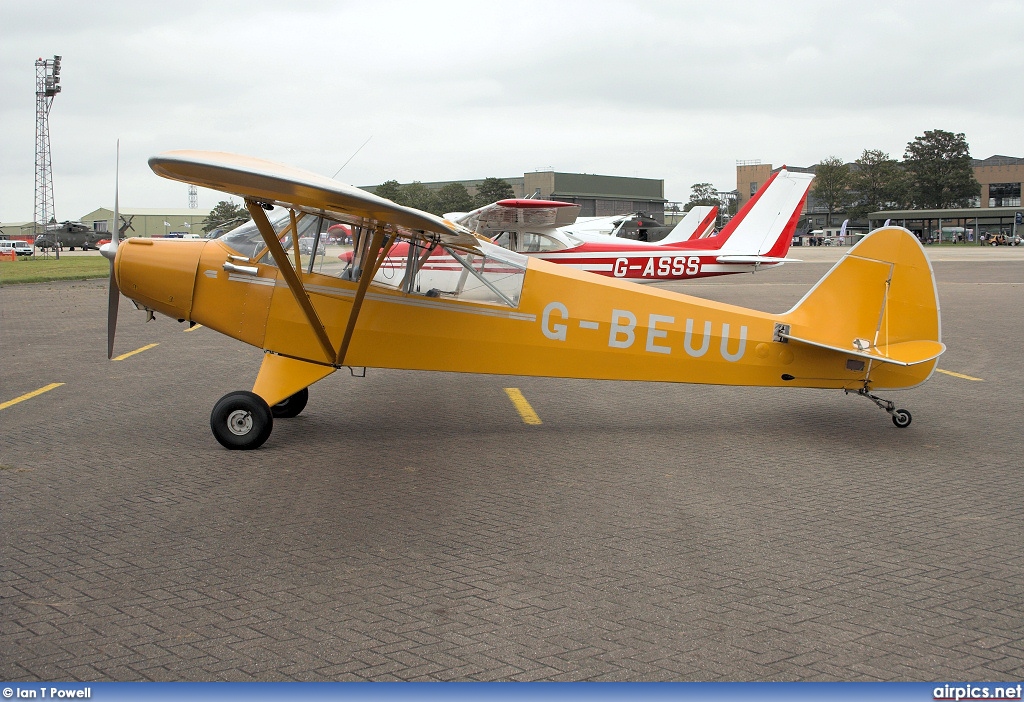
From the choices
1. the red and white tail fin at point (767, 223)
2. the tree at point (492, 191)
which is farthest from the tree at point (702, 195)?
the red and white tail fin at point (767, 223)

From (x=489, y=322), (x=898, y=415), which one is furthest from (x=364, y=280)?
(x=898, y=415)

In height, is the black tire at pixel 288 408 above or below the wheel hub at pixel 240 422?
below

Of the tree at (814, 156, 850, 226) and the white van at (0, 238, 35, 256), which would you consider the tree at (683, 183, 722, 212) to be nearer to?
the tree at (814, 156, 850, 226)

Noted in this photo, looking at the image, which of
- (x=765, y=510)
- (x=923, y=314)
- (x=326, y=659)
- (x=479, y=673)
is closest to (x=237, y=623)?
(x=326, y=659)

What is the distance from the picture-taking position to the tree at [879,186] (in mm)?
139250

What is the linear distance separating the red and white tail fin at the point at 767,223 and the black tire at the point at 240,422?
19099 mm

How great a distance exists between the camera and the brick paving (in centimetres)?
364

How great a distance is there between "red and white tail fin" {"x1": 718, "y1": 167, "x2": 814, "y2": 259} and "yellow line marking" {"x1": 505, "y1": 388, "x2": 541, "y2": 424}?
49.7ft

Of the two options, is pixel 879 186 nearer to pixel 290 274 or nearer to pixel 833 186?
pixel 833 186

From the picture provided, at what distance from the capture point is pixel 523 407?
9.76 meters

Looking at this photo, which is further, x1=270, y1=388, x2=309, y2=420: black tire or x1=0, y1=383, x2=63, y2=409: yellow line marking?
x1=0, y1=383, x2=63, y2=409: yellow line marking

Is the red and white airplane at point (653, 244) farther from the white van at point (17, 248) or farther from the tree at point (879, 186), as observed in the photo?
the tree at point (879, 186)

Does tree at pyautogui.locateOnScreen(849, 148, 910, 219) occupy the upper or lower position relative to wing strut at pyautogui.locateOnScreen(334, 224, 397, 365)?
upper

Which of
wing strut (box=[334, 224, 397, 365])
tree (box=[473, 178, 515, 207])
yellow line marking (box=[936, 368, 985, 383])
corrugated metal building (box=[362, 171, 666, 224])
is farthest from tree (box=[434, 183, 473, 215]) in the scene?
wing strut (box=[334, 224, 397, 365])
